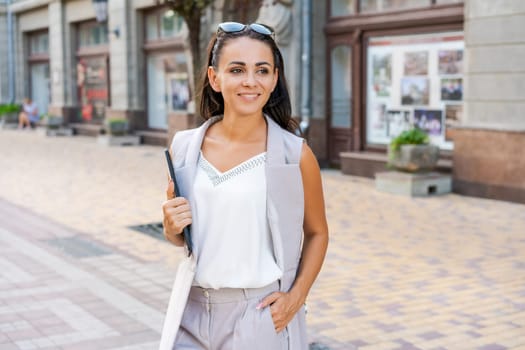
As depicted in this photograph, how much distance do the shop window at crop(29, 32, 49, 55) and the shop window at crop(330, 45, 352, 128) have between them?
1757 cm

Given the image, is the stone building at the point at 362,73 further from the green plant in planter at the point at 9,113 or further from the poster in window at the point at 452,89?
the green plant in planter at the point at 9,113

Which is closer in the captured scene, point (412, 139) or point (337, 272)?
point (337, 272)

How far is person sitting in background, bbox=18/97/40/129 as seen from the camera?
29656mm

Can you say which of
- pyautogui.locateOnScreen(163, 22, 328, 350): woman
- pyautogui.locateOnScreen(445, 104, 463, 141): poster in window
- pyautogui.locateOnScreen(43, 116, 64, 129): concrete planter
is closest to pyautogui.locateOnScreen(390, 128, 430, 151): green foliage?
pyautogui.locateOnScreen(445, 104, 463, 141): poster in window

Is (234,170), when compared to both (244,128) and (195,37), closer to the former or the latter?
(244,128)

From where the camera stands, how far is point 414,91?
14.2m

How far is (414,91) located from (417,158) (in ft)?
8.70

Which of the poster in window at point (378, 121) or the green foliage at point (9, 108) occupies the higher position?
the green foliage at point (9, 108)

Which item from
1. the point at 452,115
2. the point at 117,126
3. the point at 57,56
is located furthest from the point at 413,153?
the point at 57,56

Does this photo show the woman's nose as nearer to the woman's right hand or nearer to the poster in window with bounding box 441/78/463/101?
the woman's right hand

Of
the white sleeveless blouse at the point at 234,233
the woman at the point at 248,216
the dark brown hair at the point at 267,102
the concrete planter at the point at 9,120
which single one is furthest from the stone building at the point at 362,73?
the white sleeveless blouse at the point at 234,233

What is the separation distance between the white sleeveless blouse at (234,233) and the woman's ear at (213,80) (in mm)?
338

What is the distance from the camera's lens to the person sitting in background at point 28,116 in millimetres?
29656

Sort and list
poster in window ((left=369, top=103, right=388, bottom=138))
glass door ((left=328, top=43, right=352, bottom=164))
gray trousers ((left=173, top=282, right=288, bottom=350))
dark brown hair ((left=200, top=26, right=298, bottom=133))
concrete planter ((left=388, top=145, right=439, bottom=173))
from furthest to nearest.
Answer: glass door ((left=328, top=43, right=352, bottom=164)) → poster in window ((left=369, top=103, right=388, bottom=138)) → concrete planter ((left=388, top=145, right=439, bottom=173)) → dark brown hair ((left=200, top=26, right=298, bottom=133)) → gray trousers ((left=173, top=282, right=288, bottom=350))
